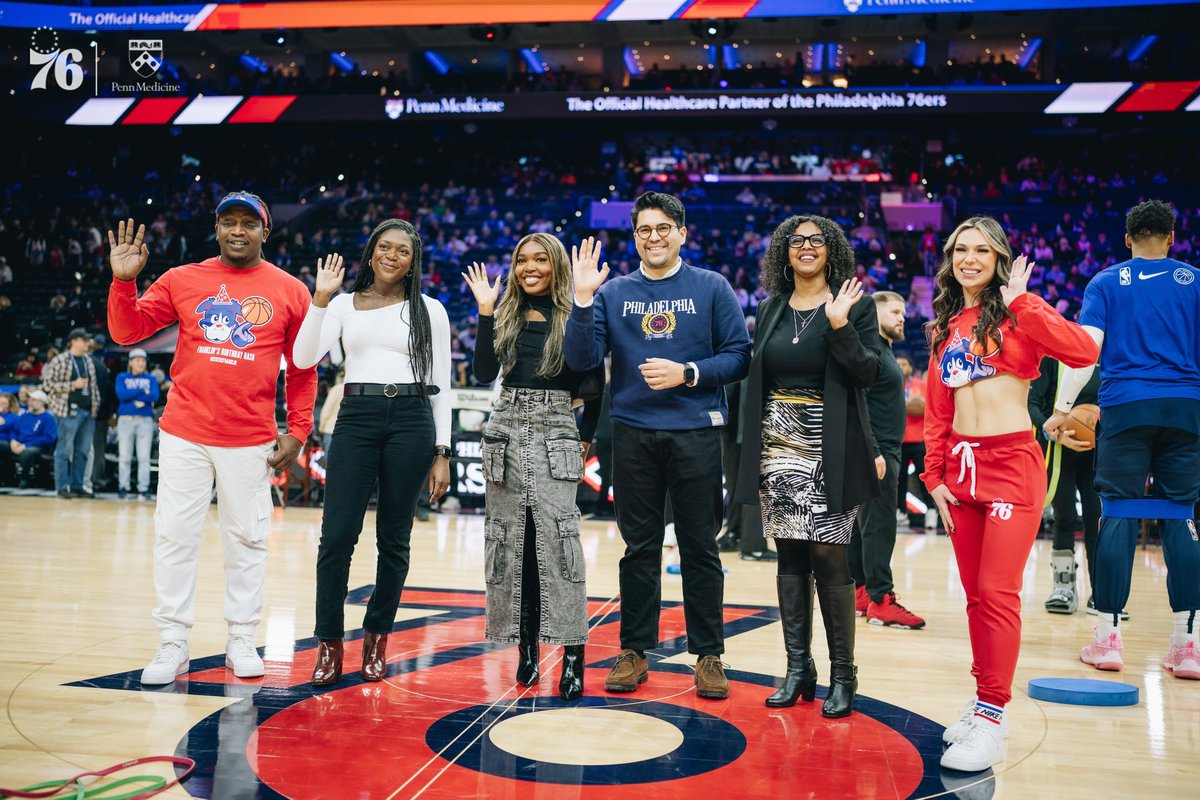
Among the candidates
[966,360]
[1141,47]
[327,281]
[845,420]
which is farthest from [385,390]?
[1141,47]

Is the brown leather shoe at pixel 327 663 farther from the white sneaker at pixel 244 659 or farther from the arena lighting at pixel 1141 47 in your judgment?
the arena lighting at pixel 1141 47

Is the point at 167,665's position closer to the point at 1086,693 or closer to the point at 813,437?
the point at 813,437

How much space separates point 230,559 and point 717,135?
25767 millimetres

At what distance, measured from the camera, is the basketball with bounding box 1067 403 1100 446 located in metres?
5.00

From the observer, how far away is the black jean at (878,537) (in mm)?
5168

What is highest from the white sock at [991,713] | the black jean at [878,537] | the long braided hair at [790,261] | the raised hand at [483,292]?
the long braided hair at [790,261]

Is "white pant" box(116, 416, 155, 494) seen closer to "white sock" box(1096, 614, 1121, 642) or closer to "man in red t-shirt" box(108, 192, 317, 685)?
"man in red t-shirt" box(108, 192, 317, 685)

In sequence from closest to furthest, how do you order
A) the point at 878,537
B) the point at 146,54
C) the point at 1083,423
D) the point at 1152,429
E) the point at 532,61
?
the point at 1152,429
the point at 1083,423
the point at 878,537
the point at 146,54
the point at 532,61

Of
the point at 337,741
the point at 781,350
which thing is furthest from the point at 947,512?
the point at 337,741

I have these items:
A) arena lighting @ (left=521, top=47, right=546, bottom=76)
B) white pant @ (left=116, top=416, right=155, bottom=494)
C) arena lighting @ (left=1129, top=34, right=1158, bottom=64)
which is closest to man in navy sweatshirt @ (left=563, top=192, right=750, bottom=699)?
white pant @ (left=116, top=416, right=155, bottom=494)

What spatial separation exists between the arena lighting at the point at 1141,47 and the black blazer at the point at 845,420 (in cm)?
2686

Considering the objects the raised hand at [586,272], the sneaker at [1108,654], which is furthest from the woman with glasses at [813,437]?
the sneaker at [1108,654]

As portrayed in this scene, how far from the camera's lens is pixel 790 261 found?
12.0 feet

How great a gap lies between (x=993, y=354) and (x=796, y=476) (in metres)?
0.78
